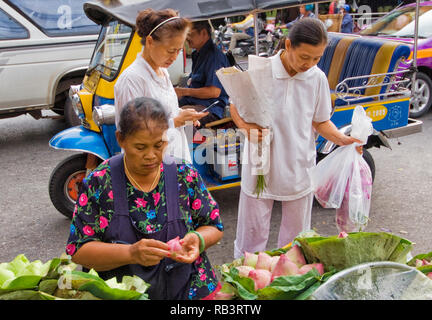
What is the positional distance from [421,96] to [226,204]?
4.78 metres

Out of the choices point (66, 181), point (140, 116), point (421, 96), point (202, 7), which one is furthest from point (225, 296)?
point (421, 96)

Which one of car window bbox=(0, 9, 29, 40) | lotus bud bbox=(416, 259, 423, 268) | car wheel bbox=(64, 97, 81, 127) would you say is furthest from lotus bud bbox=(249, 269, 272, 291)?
car window bbox=(0, 9, 29, 40)

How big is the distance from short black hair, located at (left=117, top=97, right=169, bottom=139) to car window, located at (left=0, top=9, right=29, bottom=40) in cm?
561

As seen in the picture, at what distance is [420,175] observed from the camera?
5477mm

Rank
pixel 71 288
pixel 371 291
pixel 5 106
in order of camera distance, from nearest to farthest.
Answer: pixel 371 291 < pixel 71 288 < pixel 5 106

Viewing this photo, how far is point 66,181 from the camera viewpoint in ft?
14.5

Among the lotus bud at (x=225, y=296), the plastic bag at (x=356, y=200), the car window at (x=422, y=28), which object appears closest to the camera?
the lotus bud at (x=225, y=296)

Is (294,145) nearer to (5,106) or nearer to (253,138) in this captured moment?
(253,138)

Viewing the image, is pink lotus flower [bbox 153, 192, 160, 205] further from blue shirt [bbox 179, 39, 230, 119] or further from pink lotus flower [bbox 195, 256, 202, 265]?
blue shirt [bbox 179, 39, 230, 119]

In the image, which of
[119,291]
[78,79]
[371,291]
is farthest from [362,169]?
[78,79]

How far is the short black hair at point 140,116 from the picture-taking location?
1.75 m

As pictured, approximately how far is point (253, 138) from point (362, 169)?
2.58 ft

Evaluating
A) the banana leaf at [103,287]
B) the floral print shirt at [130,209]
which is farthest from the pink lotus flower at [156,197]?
the banana leaf at [103,287]

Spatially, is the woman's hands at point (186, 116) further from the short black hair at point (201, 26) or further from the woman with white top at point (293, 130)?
the short black hair at point (201, 26)
